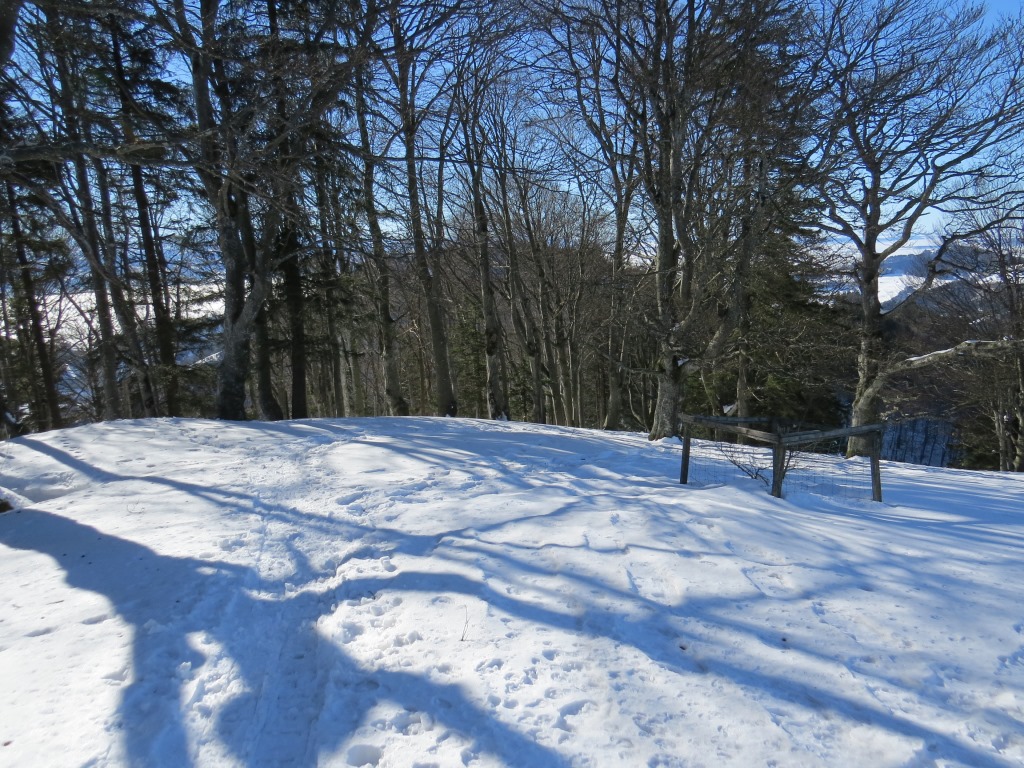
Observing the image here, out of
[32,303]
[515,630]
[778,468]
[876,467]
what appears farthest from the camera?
[32,303]

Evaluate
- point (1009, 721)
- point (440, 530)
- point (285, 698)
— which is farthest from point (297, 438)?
point (1009, 721)

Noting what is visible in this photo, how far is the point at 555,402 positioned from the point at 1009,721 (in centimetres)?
1914

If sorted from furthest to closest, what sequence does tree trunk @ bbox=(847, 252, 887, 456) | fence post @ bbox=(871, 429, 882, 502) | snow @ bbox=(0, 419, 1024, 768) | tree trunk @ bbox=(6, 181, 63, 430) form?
1. tree trunk @ bbox=(6, 181, 63, 430)
2. tree trunk @ bbox=(847, 252, 887, 456)
3. fence post @ bbox=(871, 429, 882, 502)
4. snow @ bbox=(0, 419, 1024, 768)

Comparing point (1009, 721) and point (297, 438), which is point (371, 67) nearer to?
point (297, 438)

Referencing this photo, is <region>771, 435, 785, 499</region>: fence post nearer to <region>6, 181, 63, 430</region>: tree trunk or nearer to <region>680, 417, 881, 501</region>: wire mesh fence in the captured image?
<region>680, 417, 881, 501</region>: wire mesh fence

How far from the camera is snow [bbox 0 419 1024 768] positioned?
2537 mm

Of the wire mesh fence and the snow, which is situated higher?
the wire mesh fence

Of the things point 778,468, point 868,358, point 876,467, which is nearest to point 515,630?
point 778,468

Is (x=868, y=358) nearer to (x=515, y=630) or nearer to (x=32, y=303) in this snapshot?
(x=515, y=630)

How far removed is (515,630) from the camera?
11.0 feet

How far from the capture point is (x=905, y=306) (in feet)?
50.1

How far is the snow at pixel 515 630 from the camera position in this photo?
2.54m

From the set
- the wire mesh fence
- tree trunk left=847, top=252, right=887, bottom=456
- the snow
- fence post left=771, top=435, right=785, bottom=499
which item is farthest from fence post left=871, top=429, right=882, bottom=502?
tree trunk left=847, top=252, right=887, bottom=456

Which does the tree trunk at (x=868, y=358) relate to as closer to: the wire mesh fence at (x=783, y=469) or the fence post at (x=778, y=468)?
the wire mesh fence at (x=783, y=469)
